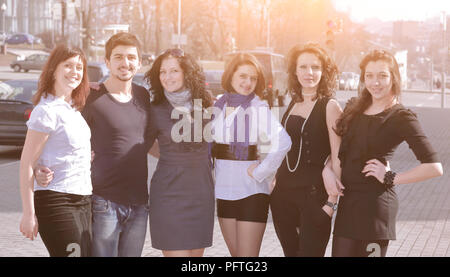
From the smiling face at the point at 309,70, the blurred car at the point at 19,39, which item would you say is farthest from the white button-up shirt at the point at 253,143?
the blurred car at the point at 19,39

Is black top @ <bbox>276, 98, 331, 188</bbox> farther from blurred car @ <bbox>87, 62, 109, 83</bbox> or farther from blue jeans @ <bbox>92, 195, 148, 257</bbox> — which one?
blurred car @ <bbox>87, 62, 109, 83</bbox>

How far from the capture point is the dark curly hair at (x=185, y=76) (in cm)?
416

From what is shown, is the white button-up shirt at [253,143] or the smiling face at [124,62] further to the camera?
the white button-up shirt at [253,143]

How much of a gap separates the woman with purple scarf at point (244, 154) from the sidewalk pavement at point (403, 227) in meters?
2.45

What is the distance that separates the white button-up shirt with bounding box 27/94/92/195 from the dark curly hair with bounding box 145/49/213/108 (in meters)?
0.66

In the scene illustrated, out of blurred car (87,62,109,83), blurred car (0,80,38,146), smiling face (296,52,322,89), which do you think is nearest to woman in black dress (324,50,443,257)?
smiling face (296,52,322,89)

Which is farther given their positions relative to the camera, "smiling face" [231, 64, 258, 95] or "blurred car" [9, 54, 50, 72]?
"blurred car" [9, 54, 50, 72]

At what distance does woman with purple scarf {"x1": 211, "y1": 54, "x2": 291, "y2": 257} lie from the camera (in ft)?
14.1

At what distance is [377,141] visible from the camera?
12.5 ft

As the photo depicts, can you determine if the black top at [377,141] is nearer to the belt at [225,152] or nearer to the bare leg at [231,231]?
the belt at [225,152]

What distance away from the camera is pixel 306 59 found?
4297mm

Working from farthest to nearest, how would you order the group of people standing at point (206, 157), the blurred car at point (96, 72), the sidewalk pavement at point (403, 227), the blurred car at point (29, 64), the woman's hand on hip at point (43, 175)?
1. the blurred car at point (29, 64)
2. the blurred car at point (96, 72)
3. the sidewalk pavement at point (403, 227)
4. the group of people standing at point (206, 157)
5. the woman's hand on hip at point (43, 175)

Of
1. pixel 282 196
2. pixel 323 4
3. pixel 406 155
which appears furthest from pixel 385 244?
pixel 323 4

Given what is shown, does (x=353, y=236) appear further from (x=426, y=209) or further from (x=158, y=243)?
(x=426, y=209)
